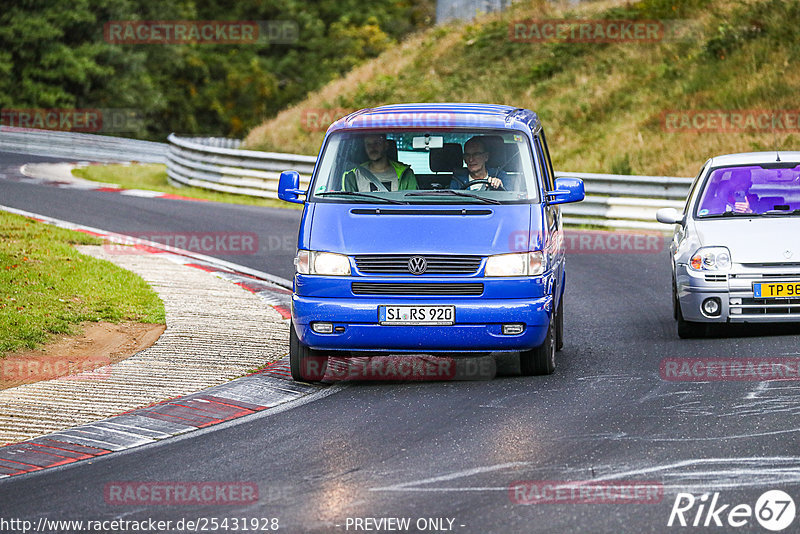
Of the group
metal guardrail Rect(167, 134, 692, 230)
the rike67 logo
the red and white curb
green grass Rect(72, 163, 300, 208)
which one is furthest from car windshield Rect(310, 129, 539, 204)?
the red and white curb

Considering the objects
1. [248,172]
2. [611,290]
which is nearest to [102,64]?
[248,172]

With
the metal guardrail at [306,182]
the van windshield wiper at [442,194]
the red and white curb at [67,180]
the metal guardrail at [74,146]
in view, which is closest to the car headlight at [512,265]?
the van windshield wiper at [442,194]

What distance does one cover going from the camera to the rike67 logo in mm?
6141

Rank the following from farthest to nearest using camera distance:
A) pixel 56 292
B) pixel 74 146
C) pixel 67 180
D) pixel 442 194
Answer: pixel 74 146
pixel 67 180
pixel 56 292
pixel 442 194

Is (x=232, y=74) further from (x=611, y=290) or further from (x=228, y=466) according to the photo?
(x=228, y=466)

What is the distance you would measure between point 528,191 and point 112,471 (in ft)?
14.2

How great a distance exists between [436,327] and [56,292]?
18.7ft

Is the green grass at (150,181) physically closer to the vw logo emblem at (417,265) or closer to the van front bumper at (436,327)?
the van front bumper at (436,327)

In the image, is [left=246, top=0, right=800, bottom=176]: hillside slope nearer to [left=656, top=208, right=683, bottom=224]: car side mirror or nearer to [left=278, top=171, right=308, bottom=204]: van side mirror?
[left=656, top=208, right=683, bottom=224]: car side mirror

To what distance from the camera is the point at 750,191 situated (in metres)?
12.6

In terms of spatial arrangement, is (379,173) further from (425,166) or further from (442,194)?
(442,194)

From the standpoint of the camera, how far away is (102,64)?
55969 mm

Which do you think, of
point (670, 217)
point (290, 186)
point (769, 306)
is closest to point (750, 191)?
point (670, 217)

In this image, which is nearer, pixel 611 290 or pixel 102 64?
pixel 611 290
